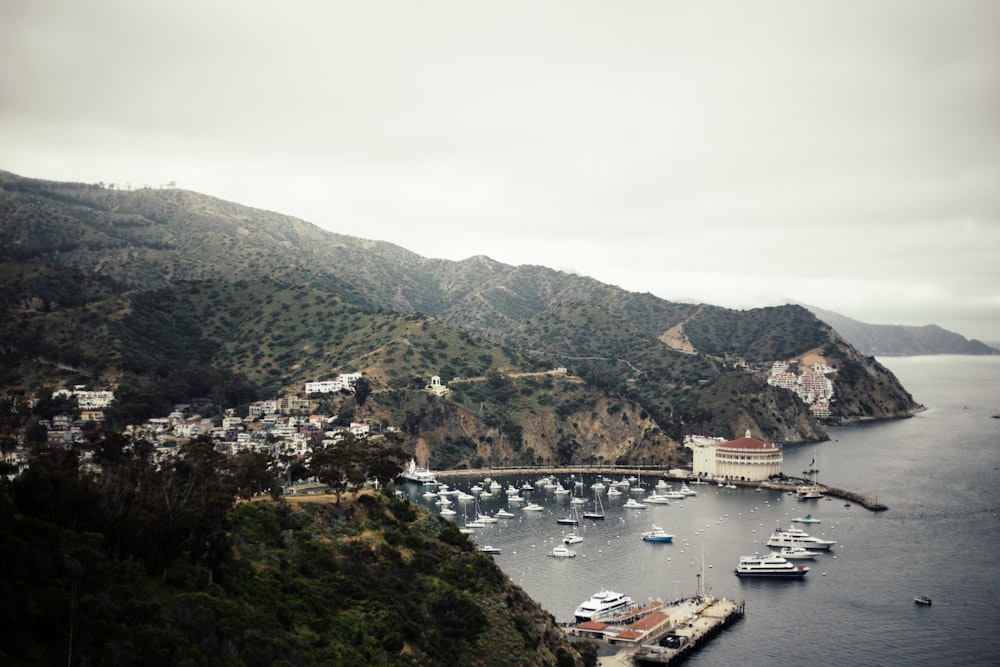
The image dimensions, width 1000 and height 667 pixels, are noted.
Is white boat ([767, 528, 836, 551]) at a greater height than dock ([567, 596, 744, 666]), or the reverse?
white boat ([767, 528, 836, 551])

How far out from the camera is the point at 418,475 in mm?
142250

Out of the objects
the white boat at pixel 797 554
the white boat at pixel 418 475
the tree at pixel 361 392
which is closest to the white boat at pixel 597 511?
the white boat at pixel 418 475

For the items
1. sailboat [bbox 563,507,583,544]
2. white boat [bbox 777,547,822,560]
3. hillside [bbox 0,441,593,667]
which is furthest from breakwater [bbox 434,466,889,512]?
hillside [bbox 0,441,593,667]

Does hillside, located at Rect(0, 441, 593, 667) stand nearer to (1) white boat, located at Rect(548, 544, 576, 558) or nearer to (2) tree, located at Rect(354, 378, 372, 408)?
(1) white boat, located at Rect(548, 544, 576, 558)

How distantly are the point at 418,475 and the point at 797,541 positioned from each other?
64.4 metres

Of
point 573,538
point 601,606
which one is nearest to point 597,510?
point 573,538

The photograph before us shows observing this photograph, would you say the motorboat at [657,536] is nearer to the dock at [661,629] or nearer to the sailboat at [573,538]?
the sailboat at [573,538]

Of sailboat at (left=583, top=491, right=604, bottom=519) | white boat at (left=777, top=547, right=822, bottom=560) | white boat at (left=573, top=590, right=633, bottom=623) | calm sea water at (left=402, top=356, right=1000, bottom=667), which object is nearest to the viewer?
calm sea water at (left=402, top=356, right=1000, bottom=667)

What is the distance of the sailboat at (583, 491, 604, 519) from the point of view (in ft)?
397

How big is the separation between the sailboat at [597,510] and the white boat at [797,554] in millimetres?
29404

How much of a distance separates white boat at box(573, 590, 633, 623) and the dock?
73cm

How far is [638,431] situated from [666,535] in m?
68.7

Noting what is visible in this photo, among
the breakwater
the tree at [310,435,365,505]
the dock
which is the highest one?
the tree at [310,435,365,505]

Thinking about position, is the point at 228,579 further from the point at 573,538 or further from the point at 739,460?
the point at 739,460
